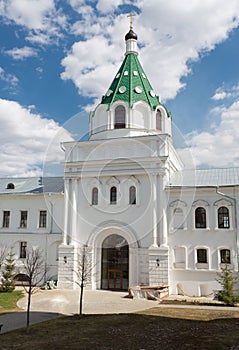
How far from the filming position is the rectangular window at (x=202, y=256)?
24.9m

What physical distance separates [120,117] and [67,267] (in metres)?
13.3

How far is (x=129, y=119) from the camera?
2869 cm

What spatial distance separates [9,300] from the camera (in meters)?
21.5

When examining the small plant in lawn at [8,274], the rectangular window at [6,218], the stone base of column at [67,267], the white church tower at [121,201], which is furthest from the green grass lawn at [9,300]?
the rectangular window at [6,218]

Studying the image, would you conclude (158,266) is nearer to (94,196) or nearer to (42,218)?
(94,196)

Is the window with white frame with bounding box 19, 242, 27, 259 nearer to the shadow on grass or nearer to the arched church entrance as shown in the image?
the arched church entrance

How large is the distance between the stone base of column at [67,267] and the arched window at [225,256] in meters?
11.2

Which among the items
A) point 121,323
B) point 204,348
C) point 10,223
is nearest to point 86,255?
point 10,223

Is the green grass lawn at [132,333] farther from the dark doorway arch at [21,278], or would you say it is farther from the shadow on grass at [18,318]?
the dark doorway arch at [21,278]

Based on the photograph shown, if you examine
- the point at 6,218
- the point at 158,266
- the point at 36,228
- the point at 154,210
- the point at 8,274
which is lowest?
the point at 8,274

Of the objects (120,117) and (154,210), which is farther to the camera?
(120,117)

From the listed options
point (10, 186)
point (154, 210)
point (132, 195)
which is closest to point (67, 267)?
point (132, 195)

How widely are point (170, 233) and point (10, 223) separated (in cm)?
1543

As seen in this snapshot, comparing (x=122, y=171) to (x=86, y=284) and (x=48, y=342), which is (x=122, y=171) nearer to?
(x=86, y=284)
